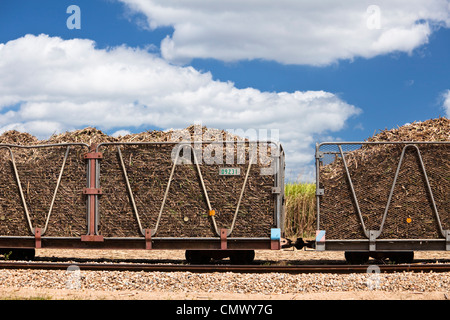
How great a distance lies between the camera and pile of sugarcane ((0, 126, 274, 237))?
11125 millimetres

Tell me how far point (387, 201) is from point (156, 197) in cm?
536

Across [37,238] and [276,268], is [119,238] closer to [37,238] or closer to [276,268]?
[37,238]

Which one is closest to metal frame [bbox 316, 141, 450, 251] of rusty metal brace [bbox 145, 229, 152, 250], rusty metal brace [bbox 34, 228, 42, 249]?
rusty metal brace [bbox 145, 229, 152, 250]

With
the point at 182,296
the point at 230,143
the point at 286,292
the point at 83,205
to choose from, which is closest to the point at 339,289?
the point at 286,292

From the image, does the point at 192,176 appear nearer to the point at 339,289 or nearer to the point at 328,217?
the point at 328,217

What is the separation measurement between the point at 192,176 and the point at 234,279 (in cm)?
275

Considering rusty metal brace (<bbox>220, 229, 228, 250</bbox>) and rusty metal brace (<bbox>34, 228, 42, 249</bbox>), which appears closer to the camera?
rusty metal brace (<bbox>220, 229, 228, 250</bbox>)

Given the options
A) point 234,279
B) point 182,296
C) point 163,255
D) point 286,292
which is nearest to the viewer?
point 182,296

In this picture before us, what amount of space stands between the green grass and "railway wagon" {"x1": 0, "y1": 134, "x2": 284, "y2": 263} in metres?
6.48

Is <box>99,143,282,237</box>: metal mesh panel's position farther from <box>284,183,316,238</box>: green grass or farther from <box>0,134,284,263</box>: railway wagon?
<box>284,183,316,238</box>: green grass

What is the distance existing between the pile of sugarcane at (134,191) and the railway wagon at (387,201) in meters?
1.48

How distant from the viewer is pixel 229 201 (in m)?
11.1

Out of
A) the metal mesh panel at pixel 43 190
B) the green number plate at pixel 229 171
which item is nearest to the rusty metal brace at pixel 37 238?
the metal mesh panel at pixel 43 190

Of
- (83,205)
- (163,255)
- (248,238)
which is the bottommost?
(163,255)
